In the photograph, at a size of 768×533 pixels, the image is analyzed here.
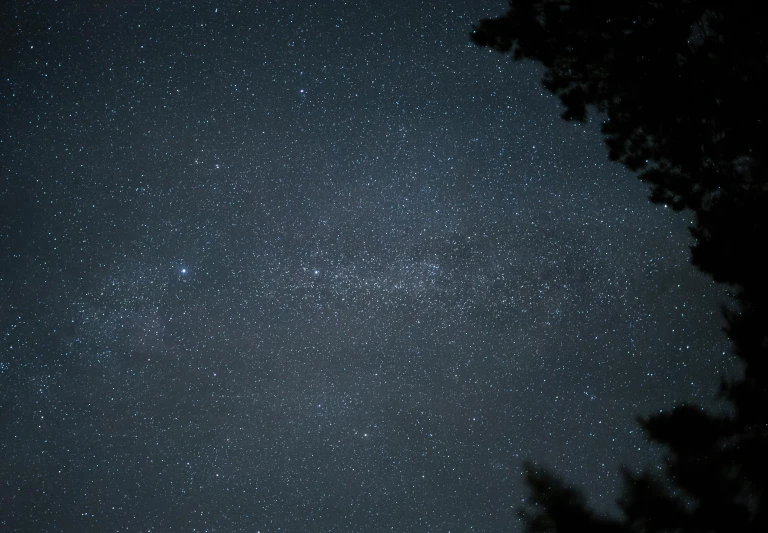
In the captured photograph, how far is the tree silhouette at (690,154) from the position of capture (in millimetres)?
3666

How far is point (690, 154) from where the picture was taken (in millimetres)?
4367

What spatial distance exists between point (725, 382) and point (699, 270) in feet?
2.51

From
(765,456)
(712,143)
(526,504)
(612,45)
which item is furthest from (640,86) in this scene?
(526,504)

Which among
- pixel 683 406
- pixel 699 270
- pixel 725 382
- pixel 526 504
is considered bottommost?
pixel 526 504

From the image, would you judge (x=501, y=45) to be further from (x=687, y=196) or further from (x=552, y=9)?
(x=687, y=196)

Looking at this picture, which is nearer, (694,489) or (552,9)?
(694,489)

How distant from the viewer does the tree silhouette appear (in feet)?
12.0

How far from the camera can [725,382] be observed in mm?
3988

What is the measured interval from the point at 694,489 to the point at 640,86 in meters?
2.72

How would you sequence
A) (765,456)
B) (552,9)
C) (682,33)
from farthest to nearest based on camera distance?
(552,9)
(682,33)
(765,456)

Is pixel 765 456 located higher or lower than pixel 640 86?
lower

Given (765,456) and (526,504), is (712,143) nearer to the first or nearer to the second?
(765,456)

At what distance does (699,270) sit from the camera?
414cm

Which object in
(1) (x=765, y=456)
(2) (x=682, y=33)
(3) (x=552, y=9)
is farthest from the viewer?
(3) (x=552, y=9)
